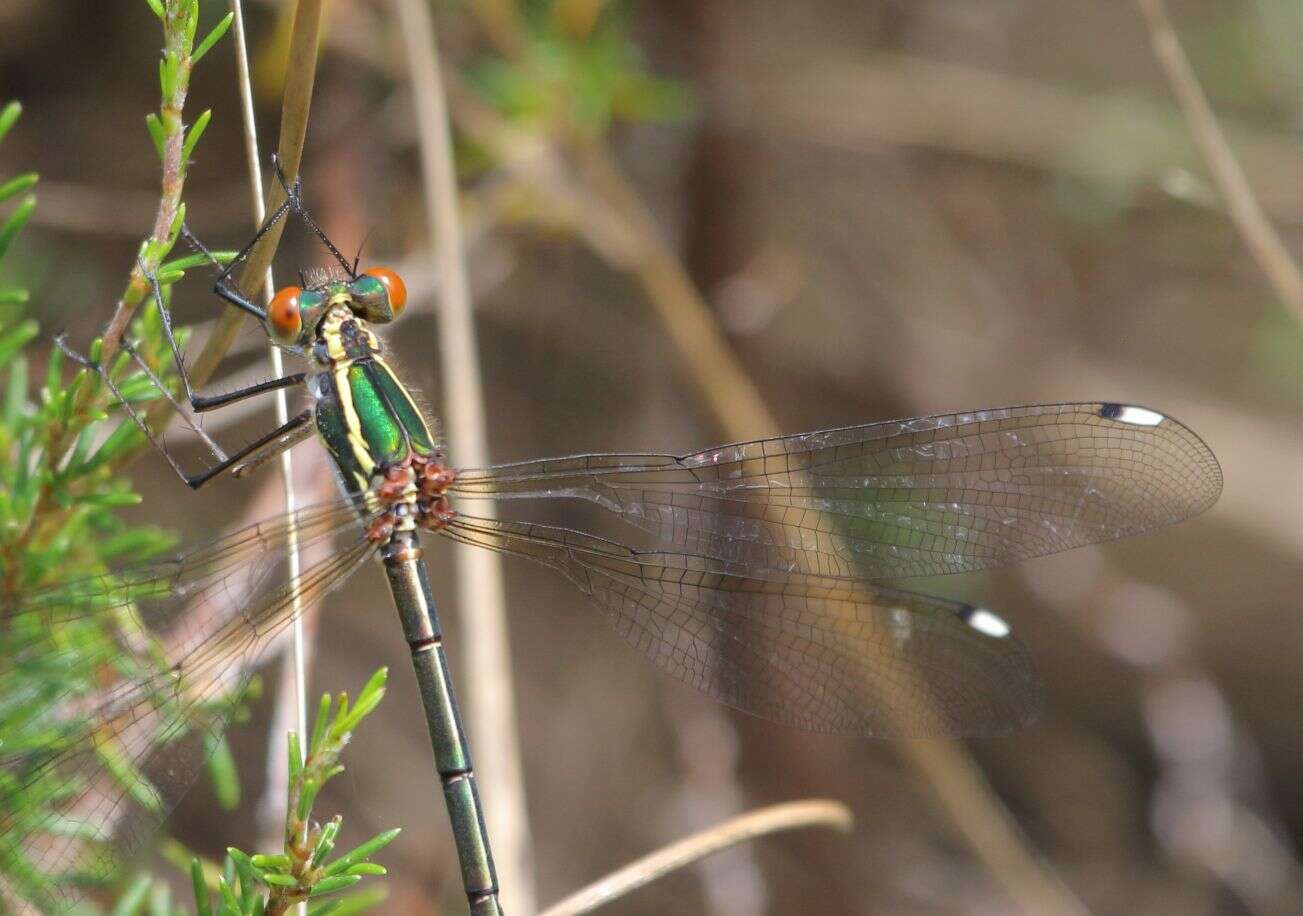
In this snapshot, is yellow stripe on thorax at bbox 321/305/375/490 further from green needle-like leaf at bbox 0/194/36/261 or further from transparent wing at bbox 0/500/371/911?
green needle-like leaf at bbox 0/194/36/261

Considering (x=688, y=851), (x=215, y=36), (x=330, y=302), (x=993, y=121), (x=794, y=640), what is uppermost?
(x=993, y=121)

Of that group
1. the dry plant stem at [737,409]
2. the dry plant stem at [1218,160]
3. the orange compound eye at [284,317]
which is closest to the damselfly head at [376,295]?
the orange compound eye at [284,317]

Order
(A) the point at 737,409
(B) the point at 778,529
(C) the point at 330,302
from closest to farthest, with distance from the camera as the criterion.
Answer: (C) the point at 330,302
(B) the point at 778,529
(A) the point at 737,409

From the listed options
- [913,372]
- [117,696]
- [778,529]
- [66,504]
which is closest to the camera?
[66,504]

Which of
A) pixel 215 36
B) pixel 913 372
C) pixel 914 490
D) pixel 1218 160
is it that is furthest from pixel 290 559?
pixel 913 372

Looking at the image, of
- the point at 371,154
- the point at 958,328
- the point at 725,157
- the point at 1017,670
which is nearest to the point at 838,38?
the point at 725,157

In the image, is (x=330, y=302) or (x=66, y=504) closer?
(x=66, y=504)

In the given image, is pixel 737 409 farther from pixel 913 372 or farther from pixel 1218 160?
pixel 1218 160

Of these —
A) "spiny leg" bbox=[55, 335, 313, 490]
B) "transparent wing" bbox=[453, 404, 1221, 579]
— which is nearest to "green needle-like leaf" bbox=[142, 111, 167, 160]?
"spiny leg" bbox=[55, 335, 313, 490]
